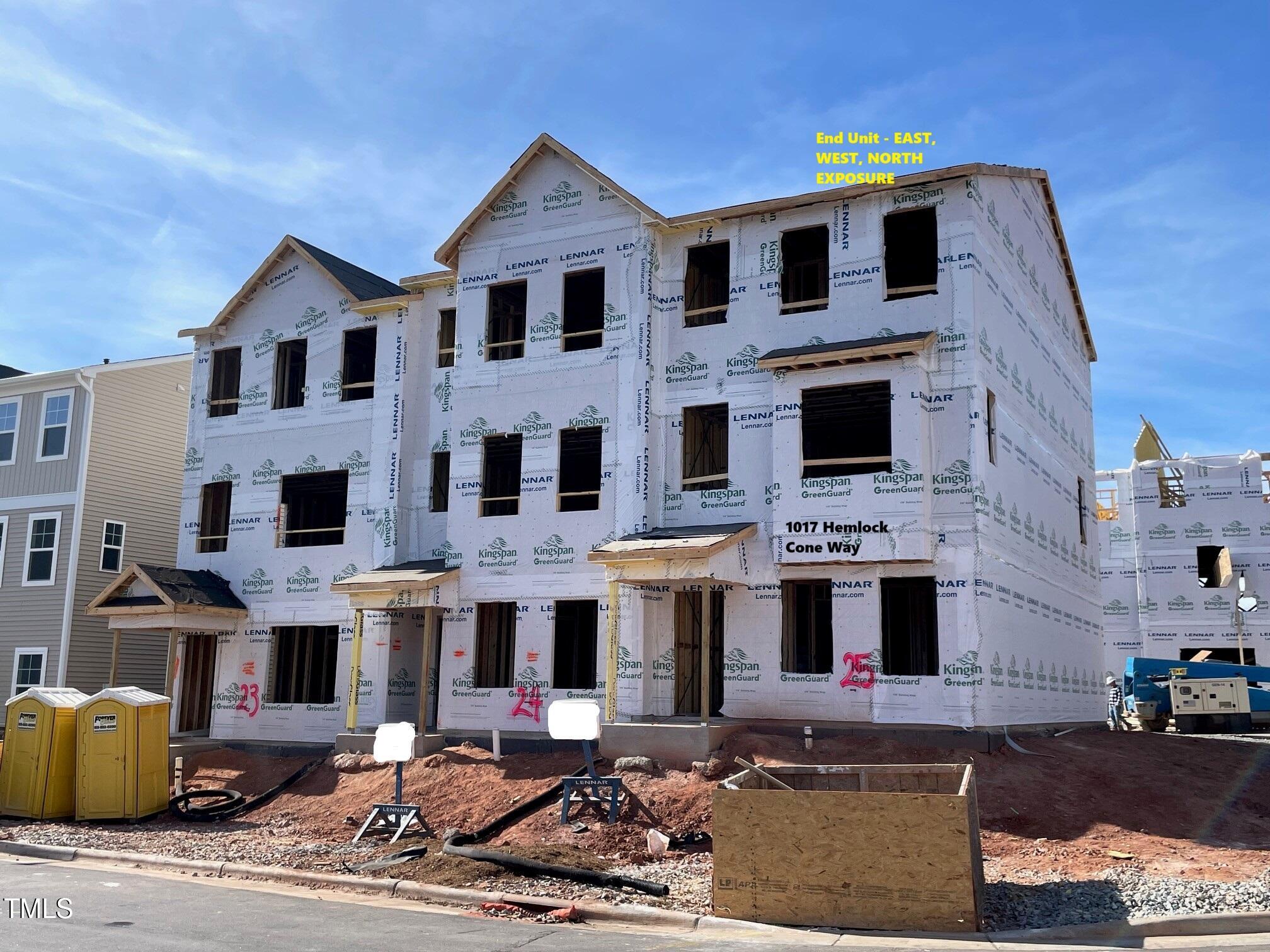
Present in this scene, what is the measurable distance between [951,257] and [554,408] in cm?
785

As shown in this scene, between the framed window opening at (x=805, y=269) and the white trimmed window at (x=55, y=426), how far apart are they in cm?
1873

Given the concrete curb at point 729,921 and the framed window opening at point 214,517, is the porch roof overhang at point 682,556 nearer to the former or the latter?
the concrete curb at point 729,921

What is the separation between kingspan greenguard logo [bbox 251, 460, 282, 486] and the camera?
25422mm

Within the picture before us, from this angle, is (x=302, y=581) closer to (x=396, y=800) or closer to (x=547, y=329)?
(x=547, y=329)

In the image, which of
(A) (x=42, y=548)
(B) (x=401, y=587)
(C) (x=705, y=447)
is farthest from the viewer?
(A) (x=42, y=548)

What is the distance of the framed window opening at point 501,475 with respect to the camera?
22.5m

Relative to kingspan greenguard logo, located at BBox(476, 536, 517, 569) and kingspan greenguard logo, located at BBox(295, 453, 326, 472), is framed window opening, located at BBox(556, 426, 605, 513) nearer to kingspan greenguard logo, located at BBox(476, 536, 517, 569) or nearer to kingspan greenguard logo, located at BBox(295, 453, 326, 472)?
kingspan greenguard logo, located at BBox(476, 536, 517, 569)

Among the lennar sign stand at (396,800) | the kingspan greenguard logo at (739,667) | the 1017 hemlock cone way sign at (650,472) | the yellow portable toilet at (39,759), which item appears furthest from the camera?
the kingspan greenguard logo at (739,667)

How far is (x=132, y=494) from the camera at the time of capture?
29625 mm

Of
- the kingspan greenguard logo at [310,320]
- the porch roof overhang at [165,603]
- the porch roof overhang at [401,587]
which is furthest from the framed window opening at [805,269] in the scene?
the porch roof overhang at [165,603]

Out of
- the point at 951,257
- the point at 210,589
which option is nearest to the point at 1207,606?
the point at 951,257

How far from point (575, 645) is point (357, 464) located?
6523 millimetres

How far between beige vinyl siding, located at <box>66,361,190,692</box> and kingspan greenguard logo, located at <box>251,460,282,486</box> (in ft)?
19.1

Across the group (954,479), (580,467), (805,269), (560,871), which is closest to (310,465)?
(580,467)
